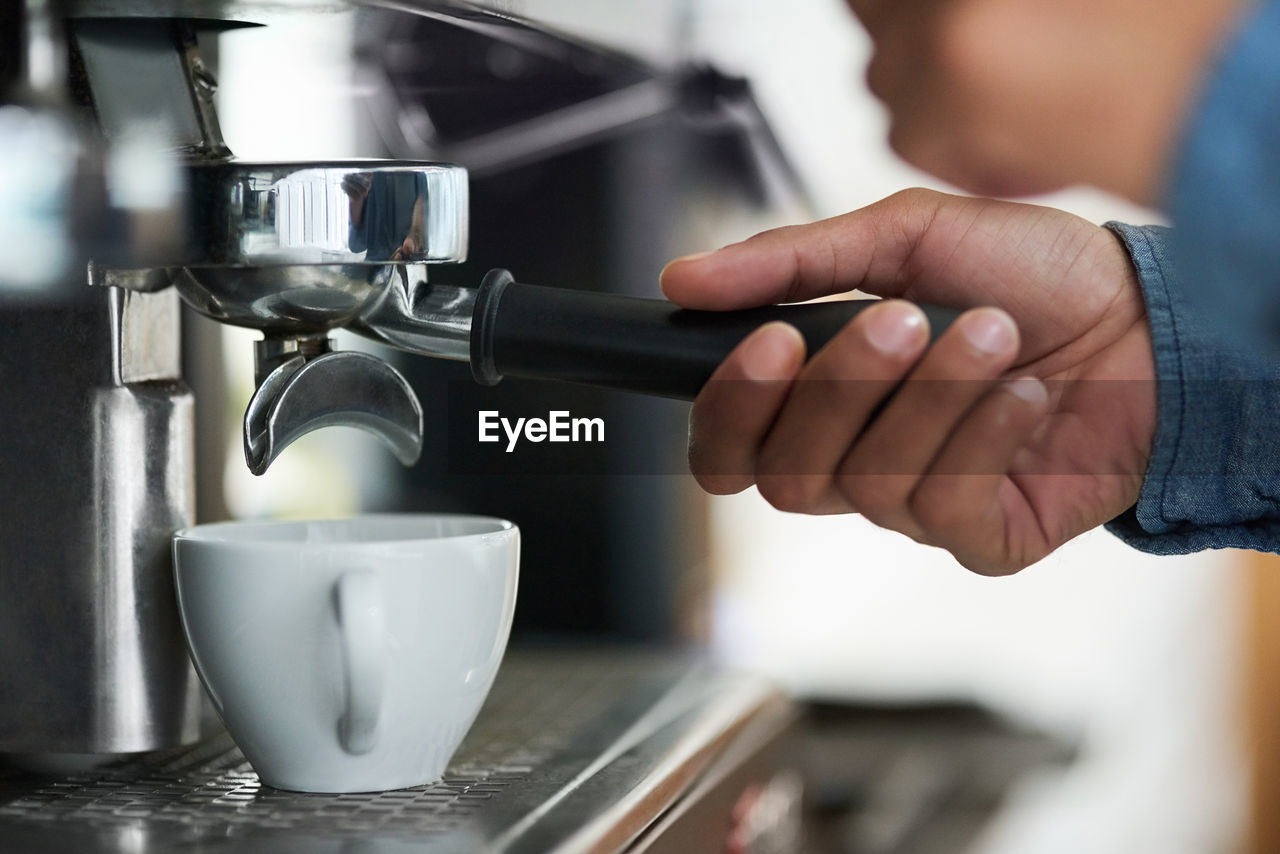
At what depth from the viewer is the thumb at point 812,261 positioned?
0.99 ft

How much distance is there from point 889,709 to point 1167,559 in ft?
0.39

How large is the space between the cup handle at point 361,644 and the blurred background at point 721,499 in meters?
0.06

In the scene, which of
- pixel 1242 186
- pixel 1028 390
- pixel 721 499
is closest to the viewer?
pixel 1242 186

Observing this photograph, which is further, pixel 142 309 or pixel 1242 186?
pixel 142 309

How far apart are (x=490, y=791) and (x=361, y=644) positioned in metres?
0.05

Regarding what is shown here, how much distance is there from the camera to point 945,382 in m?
0.28

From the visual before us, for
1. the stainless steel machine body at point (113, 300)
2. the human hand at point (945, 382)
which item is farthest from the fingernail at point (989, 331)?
the stainless steel machine body at point (113, 300)

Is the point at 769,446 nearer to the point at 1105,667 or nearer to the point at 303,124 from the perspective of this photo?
the point at 303,124

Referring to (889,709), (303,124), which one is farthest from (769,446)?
(889,709)

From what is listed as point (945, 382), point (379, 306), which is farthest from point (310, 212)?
point (945, 382)

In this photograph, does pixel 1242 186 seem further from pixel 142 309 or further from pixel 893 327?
pixel 142 309

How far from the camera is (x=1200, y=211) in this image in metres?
0.19

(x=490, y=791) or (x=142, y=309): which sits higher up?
(x=142, y=309)

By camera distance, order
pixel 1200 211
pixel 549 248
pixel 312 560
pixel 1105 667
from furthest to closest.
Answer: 1. pixel 1105 667
2. pixel 549 248
3. pixel 312 560
4. pixel 1200 211
